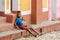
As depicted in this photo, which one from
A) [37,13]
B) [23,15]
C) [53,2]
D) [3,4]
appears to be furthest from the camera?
[53,2]

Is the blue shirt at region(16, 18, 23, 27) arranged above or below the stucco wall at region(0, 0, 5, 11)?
below

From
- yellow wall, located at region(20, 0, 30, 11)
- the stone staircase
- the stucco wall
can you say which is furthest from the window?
the stucco wall

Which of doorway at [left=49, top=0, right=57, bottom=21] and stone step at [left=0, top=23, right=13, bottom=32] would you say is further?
doorway at [left=49, top=0, right=57, bottom=21]

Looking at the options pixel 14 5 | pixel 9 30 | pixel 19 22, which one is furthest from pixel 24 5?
pixel 9 30

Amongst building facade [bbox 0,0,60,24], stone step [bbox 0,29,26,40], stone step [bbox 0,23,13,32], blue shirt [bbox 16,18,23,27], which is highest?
building facade [bbox 0,0,60,24]

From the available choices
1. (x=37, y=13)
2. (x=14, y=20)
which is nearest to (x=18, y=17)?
(x=14, y=20)

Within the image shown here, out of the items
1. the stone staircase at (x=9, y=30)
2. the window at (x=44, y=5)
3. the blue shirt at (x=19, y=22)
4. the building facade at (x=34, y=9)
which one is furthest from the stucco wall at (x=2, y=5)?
the window at (x=44, y=5)

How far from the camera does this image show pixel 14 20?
31.4 ft

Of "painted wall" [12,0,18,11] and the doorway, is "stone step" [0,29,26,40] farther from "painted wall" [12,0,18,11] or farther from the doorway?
the doorway

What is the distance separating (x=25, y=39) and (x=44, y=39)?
791mm

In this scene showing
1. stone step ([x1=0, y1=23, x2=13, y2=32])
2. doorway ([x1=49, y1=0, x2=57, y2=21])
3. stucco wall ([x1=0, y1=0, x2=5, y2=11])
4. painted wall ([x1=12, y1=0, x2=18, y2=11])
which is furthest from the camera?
doorway ([x1=49, y1=0, x2=57, y2=21])

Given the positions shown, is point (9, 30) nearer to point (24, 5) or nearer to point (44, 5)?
point (24, 5)

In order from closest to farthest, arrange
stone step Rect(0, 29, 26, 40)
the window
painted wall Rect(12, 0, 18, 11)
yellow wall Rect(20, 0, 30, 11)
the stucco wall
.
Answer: stone step Rect(0, 29, 26, 40), the stucco wall, painted wall Rect(12, 0, 18, 11), yellow wall Rect(20, 0, 30, 11), the window

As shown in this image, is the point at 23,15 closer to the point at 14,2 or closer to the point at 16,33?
the point at 14,2
